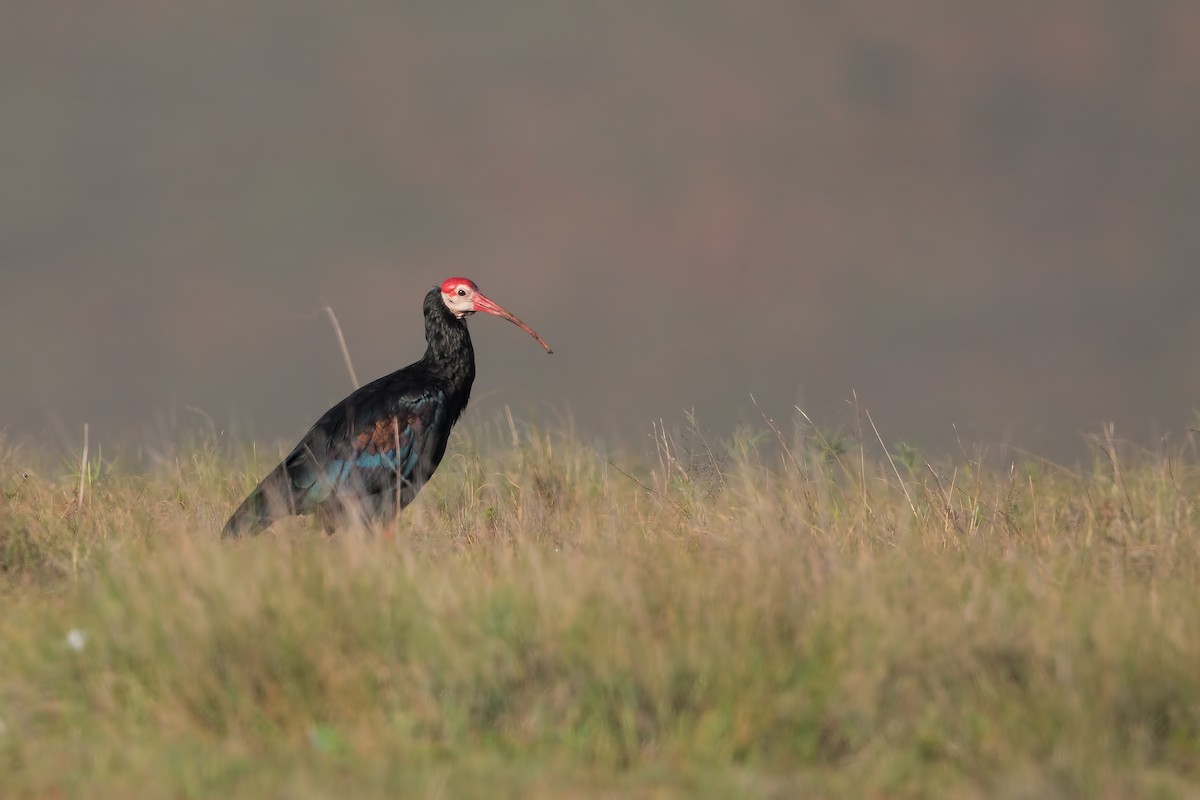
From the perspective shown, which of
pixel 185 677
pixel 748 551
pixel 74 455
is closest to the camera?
pixel 185 677

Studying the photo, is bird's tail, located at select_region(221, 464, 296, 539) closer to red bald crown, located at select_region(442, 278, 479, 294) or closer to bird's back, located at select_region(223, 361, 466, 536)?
bird's back, located at select_region(223, 361, 466, 536)

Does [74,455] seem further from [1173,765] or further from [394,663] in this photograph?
[1173,765]

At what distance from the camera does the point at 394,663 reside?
4496 millimetres

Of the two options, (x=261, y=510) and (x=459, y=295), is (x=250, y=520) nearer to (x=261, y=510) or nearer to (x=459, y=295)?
(x=261, y=510)

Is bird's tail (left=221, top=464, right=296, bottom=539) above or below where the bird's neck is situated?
below

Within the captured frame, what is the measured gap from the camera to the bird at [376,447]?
8.11m

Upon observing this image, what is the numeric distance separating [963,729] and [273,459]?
22.3ft

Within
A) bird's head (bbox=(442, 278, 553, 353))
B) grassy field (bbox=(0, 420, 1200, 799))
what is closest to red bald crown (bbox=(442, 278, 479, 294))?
bird's head (bbox=(442, 278, 553, 353))

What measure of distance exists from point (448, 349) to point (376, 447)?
0.90 m

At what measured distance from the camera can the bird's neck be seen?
8.79 metres

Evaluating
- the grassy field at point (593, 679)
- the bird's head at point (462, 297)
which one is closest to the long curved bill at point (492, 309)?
the bird's head at point (462, 297)

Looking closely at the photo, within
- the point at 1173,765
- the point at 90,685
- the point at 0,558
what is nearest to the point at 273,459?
the point at 0,558

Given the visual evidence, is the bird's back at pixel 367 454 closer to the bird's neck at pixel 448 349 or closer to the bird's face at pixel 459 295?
the bird's neck at pixel 448 349

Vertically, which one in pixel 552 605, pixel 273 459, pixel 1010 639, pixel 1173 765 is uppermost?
pixel 273 459
